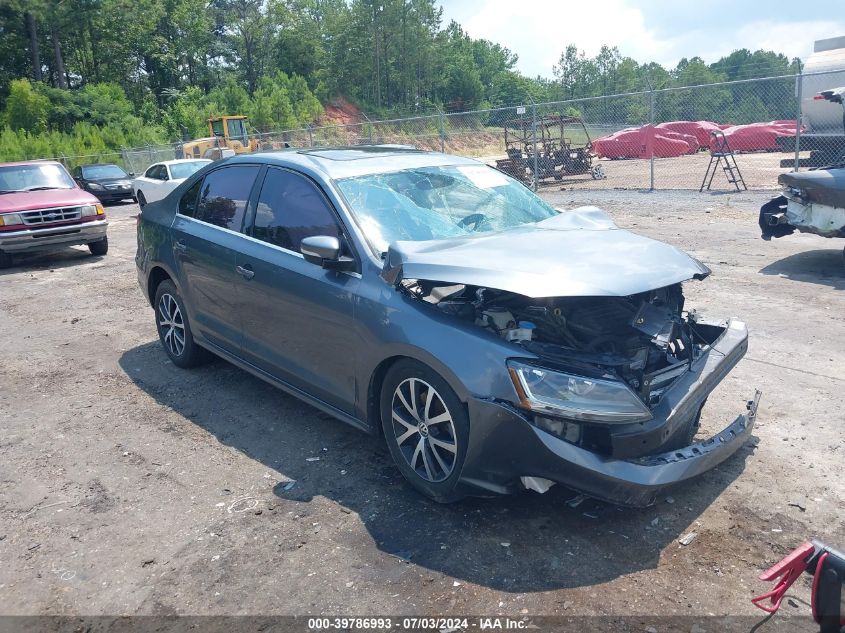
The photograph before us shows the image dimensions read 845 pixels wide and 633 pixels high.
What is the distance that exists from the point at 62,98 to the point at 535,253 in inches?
1896

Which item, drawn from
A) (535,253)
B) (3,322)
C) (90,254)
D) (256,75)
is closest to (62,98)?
(256,75)

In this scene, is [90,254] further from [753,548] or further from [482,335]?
[753,548]

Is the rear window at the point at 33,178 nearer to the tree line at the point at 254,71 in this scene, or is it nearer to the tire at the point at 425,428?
the tire at the point at 425,428

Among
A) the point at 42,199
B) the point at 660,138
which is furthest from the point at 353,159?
the point at 660,138

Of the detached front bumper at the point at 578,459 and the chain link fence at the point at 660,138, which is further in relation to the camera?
the chain link fence at the point at 660,138

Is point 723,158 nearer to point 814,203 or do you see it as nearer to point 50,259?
point 814,203

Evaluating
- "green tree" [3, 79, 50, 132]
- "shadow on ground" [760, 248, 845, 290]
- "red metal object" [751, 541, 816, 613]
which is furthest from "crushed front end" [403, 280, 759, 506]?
"green tree" [3, 79, 50, 132]

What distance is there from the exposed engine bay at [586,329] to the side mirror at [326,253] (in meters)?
0.42

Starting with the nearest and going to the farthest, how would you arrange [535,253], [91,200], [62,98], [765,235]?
[535,253] < [765,235] < [91,200] < [62,98]

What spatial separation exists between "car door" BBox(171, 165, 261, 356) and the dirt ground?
1.94 feet

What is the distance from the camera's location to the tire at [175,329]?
579cm

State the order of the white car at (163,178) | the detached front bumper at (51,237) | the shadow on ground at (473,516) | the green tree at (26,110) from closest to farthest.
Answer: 1. the shadow on ground at (473,516)
2. the detached front bumper at (51,237)
3. the white car at (163,178)
4. the green tree at (26,110)

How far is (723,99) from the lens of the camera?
1044 inches

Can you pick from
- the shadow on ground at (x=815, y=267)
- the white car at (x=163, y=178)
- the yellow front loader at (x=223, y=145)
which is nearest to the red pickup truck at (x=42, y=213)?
the white car at (x=163, y=178)
